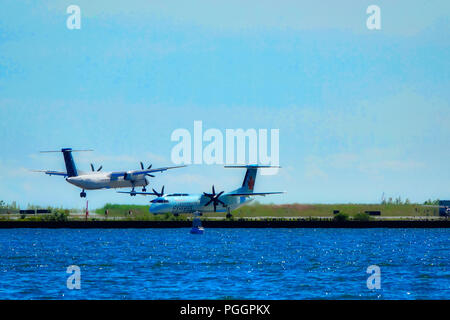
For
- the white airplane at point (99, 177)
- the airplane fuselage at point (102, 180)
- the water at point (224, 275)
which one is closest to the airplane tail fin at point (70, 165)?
the white airplane at point (99, 177)

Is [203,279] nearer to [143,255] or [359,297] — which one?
[359,297]

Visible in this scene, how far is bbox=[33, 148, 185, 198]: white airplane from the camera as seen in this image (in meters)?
169

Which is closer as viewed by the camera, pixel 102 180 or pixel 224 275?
pixel 224 275

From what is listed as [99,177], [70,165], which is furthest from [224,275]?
[70,165]

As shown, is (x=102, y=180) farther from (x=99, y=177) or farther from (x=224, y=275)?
(x=224, y=275)

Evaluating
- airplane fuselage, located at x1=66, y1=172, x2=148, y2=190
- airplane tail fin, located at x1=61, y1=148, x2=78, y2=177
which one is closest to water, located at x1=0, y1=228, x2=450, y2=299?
airplane fuselage, located at x1=66, y1=172, x2=148, y2=190

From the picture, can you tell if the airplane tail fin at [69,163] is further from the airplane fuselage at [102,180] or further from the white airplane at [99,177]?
the airplane fuselage at [102,180]

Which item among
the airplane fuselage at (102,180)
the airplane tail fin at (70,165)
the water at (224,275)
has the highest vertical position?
the airplane tail fin at (70,165)

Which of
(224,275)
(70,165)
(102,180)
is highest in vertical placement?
(70,165)

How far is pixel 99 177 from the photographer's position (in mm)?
170125

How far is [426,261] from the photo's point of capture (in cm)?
9056

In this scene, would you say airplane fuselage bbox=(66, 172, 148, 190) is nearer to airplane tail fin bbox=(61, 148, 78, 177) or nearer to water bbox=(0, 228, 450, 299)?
airplane tail fin bbox=(61, 148, 78, 177)

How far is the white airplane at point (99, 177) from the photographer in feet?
554
